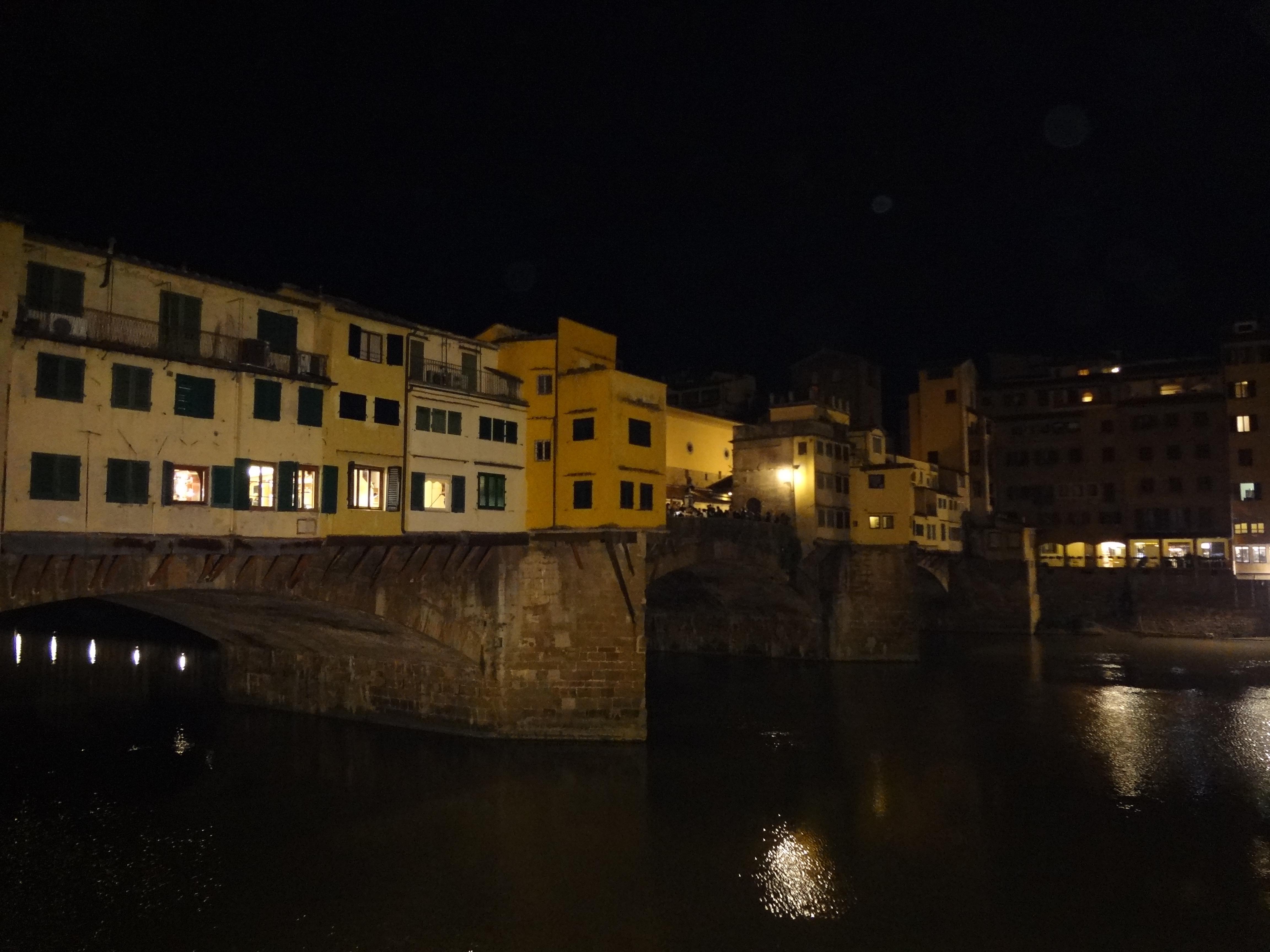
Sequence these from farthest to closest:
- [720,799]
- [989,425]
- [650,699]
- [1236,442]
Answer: [989,425]
[1236,442]
[650,699]
[720,799]

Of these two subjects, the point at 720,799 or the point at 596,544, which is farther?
the point at 596,544

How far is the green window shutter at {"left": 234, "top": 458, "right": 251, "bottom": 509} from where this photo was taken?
23250 mm

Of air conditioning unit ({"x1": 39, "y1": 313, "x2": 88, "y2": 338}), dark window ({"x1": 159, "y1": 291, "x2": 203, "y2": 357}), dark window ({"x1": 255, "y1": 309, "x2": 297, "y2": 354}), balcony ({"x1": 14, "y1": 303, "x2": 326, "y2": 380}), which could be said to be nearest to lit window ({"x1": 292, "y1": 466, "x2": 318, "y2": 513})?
balcony ({"x1": 14, "y1": 303, "x2": 326, "y2": 380})

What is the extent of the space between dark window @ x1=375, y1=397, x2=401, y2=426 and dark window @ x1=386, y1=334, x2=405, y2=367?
3.92 feet

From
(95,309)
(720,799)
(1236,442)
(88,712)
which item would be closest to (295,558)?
(95,309)

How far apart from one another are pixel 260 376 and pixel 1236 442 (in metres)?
71.7

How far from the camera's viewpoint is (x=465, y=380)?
30516 mm

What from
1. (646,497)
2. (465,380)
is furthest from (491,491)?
(646,497)

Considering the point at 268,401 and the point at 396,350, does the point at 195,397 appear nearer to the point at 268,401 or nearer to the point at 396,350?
the point at 268,401

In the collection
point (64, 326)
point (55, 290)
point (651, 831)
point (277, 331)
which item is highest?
point (277, 331)

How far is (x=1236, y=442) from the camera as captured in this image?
222 ft

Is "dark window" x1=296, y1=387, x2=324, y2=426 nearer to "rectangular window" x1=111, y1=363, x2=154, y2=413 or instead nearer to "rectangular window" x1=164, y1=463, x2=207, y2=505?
"rectangular window" x1=164, y1=463, x2=207, y2=505

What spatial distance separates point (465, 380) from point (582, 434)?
4525 millimetres

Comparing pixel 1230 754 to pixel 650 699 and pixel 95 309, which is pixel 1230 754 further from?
pixel 95 309
